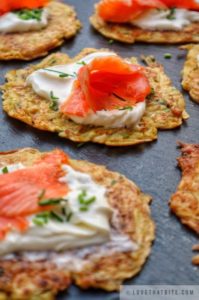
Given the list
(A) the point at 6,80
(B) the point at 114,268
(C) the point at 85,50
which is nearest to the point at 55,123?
(A) the point at 6,80

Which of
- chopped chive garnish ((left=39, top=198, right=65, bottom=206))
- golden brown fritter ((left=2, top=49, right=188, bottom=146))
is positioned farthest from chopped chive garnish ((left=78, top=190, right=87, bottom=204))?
golden brown fritter ((left=2, top=49, right=188, bottom=146))

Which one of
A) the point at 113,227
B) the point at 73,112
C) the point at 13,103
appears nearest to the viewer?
the point at 113,227

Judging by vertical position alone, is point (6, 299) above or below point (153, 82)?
below

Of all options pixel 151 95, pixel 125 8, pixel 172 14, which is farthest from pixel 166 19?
pixel 151 95

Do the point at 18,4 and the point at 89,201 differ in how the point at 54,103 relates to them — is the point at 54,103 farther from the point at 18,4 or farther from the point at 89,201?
the point at 18,4

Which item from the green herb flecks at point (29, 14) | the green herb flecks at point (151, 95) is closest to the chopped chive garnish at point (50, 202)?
the green herb flecks at point (151, 95)

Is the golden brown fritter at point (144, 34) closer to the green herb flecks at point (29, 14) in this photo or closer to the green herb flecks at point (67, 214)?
the green herb flecks at point (29, 14)

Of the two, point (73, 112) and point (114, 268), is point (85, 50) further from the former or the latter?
point (114, 268)
